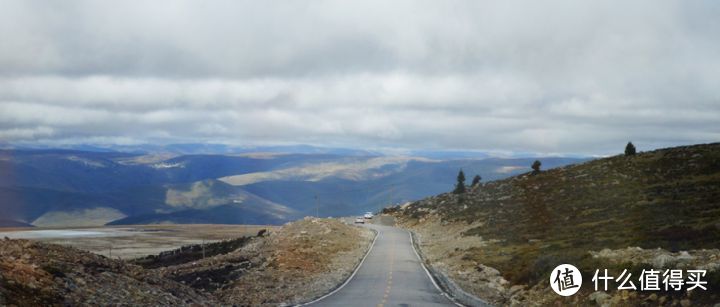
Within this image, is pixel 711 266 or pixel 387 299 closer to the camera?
pixel 711 266

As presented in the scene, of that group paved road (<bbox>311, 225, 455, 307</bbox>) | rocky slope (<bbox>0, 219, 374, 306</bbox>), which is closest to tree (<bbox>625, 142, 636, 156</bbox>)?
rocky slope (<bbox>0, 219, 374, 306</bbox>)

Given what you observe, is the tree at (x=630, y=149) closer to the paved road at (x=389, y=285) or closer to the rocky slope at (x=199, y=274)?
the rocky slope at (x=199, y=274)

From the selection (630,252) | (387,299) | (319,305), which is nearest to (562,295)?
(630,252)

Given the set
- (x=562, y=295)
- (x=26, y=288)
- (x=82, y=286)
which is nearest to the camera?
(x=26, y=288)

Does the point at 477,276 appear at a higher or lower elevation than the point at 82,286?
lower

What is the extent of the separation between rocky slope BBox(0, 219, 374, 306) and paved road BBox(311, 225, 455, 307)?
4.99 ft

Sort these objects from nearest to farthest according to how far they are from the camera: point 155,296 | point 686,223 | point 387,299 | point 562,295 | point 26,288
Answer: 1. point 26,288
2. point 155,296
3. point 562,295
4. point 387,299
5. point 686,223

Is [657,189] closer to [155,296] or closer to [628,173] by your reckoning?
[628,173]

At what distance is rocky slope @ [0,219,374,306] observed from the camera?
69.8 feet

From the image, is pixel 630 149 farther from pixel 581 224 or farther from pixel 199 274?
pixel 199 274

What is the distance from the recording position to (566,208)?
73.4 m

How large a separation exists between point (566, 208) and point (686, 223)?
26.9 m

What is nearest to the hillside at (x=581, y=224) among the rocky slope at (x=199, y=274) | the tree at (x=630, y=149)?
the tree at (x=630, y=149)

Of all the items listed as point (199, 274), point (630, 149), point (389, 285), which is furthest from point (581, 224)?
point (630, 149)
